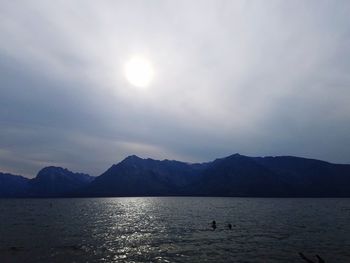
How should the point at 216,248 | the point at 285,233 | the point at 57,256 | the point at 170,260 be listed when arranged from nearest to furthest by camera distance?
1. the point at 170,260
2. the point at 57,256
3. the point at 216,248
4. the point at 285,233

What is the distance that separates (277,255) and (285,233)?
26.8 metres

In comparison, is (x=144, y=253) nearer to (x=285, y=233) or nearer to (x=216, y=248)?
(x=216, y=248)

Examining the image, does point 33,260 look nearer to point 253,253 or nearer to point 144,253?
point 144,253

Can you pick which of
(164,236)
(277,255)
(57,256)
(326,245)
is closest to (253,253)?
(277,255)

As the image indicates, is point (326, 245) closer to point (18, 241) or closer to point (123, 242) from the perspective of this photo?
point (123, 242)

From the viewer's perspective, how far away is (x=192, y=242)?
6119 centimetres

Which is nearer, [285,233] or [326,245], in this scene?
[326,245]

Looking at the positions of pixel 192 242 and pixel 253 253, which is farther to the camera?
pixel 192 242

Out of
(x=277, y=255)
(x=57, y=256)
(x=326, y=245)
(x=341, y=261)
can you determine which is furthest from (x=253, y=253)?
(x=57, y=256)

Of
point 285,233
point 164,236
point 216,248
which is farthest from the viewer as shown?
point 285,233

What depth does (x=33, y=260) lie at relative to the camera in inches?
1845

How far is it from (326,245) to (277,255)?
1371 centimetres

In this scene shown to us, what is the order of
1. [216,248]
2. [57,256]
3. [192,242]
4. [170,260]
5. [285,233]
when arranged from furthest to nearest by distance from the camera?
[285,233], [192,242], [216,248], [57,256], [170,260]

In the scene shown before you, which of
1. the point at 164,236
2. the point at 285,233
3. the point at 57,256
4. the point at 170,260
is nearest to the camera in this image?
the point at 170,260
